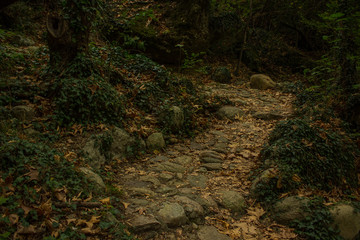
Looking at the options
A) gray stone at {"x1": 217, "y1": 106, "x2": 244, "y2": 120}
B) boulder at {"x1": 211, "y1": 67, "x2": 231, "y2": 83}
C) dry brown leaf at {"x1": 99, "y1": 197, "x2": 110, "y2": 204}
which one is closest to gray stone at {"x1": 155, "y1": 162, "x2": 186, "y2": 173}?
dry brown leaf at {"x1": 99, "y1": 197, "x2": 110, "y2": 204}

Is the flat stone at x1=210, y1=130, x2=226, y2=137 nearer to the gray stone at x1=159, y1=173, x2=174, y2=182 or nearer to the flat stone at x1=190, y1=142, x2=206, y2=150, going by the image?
the flat stone at x1=190, y1=142, x2=206, y2=150

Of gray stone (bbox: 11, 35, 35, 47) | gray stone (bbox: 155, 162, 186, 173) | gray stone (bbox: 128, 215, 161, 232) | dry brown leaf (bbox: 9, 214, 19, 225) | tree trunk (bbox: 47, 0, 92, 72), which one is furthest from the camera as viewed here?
gray stone (bbox: 11, 35, 35, 47)

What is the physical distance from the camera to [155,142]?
18.2 feet

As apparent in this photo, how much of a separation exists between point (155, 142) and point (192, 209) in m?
2.26

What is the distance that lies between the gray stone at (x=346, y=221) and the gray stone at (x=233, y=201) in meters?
1.36

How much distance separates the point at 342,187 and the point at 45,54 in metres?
8.00

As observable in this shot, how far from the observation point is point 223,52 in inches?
541

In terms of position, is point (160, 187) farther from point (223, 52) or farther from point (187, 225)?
point (223, 52)

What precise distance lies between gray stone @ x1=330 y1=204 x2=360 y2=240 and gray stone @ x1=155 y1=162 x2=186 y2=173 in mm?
2713

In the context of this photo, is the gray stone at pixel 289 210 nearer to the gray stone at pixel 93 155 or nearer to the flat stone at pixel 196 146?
the flat stone at pixel 196 146

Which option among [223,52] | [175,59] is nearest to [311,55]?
[223,52]

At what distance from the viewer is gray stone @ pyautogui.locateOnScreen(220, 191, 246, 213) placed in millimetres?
3930

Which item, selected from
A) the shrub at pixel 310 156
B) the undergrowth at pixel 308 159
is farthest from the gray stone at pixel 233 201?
the shrub at pixel 310 156

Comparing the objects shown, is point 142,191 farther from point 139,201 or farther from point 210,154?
point 210,154
